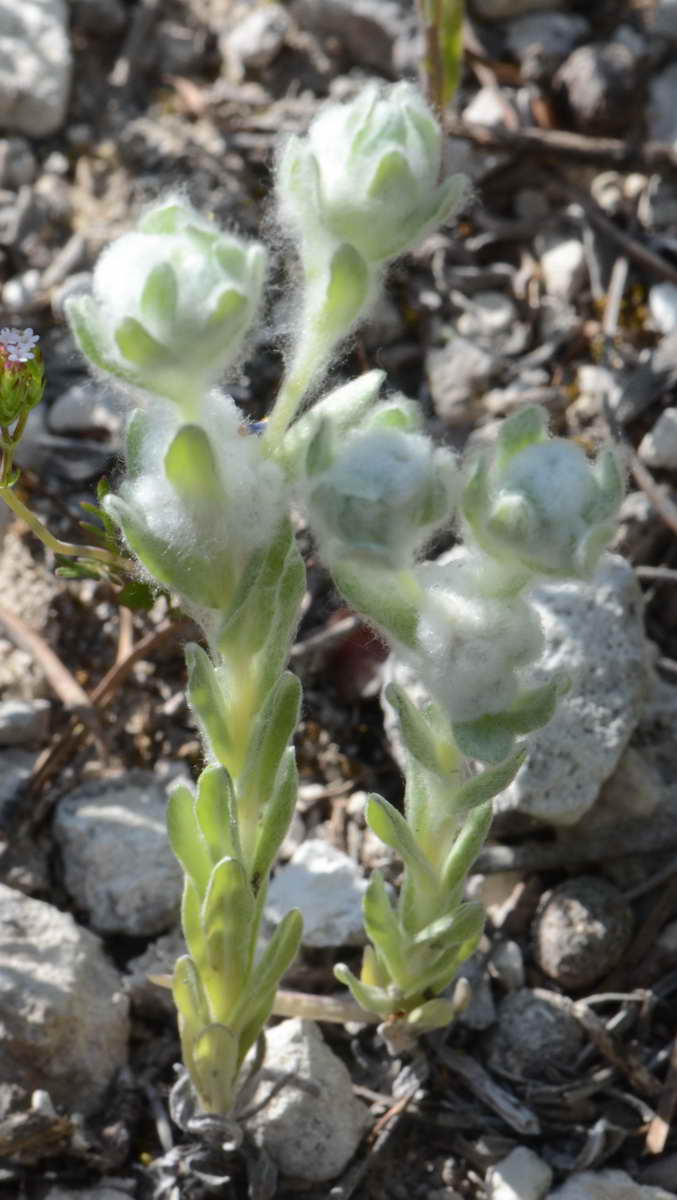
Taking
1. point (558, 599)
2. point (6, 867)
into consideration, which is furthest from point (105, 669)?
point (558, 599)

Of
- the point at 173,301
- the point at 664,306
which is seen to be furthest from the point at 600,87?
the point at 173,301

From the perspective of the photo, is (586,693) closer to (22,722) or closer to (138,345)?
(22,722)

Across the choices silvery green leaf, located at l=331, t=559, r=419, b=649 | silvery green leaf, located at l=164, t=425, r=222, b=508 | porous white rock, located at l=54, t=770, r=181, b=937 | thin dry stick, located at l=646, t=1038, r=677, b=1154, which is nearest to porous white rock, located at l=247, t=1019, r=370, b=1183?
porous white rock, located at l=54, t=770, r=181, b=937

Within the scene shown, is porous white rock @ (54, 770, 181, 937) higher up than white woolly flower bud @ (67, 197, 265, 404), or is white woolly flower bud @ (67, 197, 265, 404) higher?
white woolly flower bud @ (67, 197, 265, 404)

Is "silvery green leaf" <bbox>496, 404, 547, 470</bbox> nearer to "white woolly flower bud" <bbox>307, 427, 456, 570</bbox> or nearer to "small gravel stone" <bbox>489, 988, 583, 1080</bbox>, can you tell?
"white woolly flower bud" <bbox>307, 427, 456, 570</bbox>

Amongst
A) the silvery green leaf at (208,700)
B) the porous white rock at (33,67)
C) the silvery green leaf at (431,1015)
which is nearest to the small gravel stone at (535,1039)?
the silvery green leaf at (431,1015)

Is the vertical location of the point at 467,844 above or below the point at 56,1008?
above

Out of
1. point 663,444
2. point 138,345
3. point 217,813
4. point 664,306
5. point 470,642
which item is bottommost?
point 663,444
